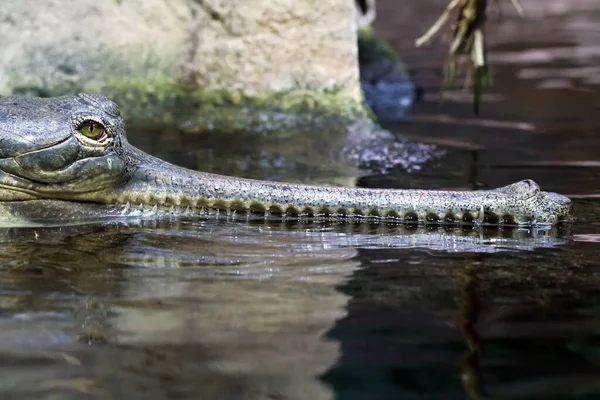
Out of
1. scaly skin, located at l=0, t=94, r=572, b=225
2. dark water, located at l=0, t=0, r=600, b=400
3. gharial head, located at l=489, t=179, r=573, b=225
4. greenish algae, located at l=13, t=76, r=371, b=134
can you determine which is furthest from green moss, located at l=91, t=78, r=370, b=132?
gharial head, located at l=489, t=179, r=573, b=225

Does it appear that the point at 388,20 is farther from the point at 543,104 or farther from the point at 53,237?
the point at 53,237

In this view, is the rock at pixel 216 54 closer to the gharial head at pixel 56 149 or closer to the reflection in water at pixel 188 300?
the gharial head at pixel 56 149

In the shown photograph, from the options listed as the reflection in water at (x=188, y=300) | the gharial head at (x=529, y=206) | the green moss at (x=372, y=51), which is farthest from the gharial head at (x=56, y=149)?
the green moss at (x=372, y=51)

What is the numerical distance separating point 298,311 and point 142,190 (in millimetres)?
1657

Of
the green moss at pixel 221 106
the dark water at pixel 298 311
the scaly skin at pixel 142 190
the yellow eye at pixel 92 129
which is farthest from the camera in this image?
the green moss at pixel 221 106

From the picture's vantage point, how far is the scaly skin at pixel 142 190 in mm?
4703

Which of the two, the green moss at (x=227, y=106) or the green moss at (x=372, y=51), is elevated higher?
the green moss at (x=372, y=51)

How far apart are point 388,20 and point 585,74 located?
7.14m

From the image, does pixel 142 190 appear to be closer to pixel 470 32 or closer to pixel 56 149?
pixel 56 149

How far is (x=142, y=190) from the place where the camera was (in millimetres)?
4906

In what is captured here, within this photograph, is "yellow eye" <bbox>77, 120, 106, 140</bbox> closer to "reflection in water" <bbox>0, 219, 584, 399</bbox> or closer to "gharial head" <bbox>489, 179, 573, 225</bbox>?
"reflection in water" <bbox>0, 219, 584, 399</bbox>

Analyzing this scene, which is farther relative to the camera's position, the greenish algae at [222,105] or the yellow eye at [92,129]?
the greenish algae at [222,105]

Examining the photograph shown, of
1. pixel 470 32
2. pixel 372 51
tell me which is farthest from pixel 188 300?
pixel 372 51

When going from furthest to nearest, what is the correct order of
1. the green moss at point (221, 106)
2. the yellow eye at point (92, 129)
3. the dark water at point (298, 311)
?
the green moss at point (221, 106)
the yellow eye at point (92, 129)
the dark water at point (298, 311)
